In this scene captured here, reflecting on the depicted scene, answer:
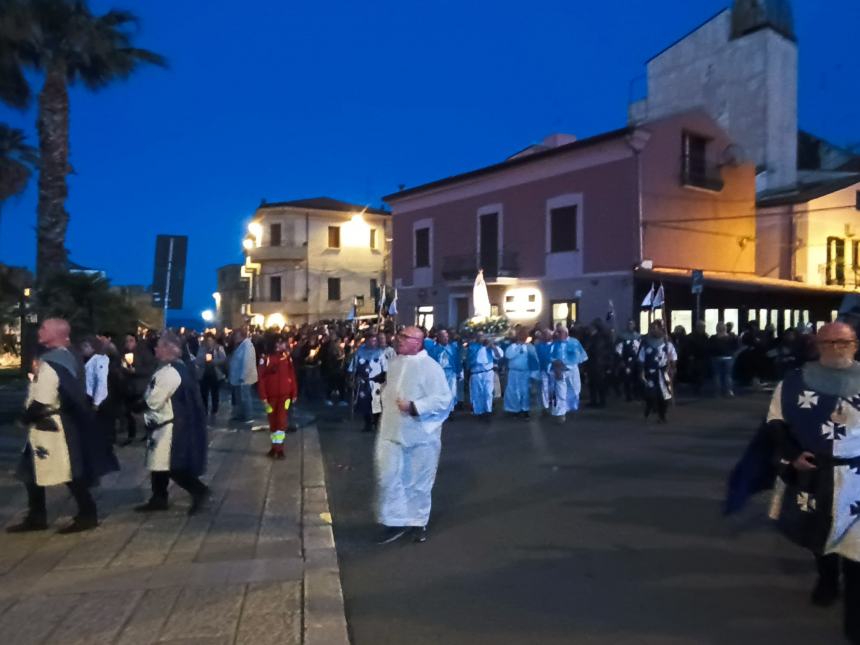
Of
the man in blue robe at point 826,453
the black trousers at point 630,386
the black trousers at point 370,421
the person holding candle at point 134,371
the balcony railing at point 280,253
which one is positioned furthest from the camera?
the balcony railing at point 280,253

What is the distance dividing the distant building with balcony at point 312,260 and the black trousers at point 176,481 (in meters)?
42.6

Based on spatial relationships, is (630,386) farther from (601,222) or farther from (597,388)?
(601,222)

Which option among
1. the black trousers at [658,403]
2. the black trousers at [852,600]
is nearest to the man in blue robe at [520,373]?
the black trousers at [658,403]

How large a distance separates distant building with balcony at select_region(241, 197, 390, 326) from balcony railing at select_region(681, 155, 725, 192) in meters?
26.0

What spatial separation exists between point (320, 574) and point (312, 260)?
46537mm

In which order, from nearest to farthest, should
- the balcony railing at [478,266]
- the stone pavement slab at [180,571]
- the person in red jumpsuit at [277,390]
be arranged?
the stone pavement slab at [180,571] → the person in red jumpsuit at [277,390] → the balcony railing at [478,266]

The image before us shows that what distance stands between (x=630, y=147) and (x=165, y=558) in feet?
68.7

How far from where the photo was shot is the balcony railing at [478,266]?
2855 cm

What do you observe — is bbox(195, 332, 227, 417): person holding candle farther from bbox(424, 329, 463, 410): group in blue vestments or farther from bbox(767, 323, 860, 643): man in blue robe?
bbox(767, 323, 860, 643): man in blue robe

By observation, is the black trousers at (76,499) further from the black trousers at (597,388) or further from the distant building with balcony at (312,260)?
the distant building with balcony at (312,260)

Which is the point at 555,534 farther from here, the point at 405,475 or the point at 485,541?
the point at 405,475

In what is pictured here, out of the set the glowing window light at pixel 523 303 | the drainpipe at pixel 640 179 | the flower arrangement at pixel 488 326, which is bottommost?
the flower arrangement at pixel 488 326

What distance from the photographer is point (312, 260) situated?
51.5 metres

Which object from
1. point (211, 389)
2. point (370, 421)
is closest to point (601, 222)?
point (370, 421)
